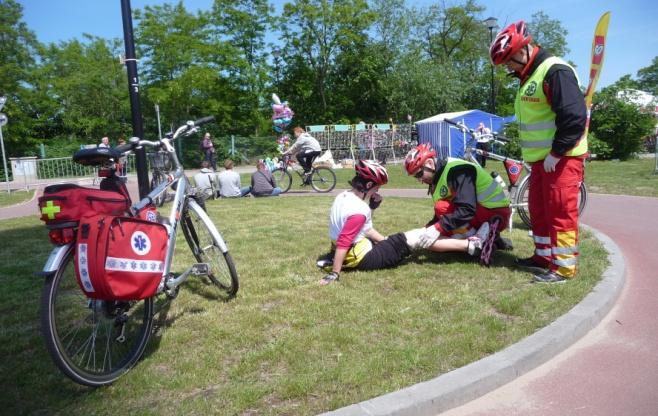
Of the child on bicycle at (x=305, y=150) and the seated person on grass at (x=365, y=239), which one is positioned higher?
the child on bicycle at (x=305, y=150)

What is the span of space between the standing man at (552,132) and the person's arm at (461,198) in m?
0.56

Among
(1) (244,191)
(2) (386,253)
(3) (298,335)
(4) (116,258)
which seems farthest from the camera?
(1) (244,191)

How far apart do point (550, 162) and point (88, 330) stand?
3.70 metres

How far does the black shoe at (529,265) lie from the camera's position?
4645mm

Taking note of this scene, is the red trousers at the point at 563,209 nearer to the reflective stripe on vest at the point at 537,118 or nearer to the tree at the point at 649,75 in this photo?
the reflective stripe on vest at the point at 537,118

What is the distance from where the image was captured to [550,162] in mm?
4102

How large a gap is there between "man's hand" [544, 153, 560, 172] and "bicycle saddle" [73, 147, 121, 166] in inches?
132

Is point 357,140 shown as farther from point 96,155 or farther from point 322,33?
point 96,155

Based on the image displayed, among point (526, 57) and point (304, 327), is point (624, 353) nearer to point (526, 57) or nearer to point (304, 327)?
point (304, 327)

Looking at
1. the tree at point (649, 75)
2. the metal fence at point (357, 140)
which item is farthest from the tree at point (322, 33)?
the tree at point (649, 75)

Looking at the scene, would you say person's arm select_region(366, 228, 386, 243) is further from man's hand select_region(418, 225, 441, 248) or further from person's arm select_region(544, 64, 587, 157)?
person's arm select_region(544, 64, 587, 157)

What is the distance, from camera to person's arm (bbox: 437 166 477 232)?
4762mm

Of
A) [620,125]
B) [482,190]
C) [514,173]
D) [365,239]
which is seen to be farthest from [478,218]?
[620,125]

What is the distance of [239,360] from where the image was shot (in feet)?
9.98
